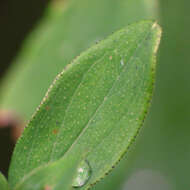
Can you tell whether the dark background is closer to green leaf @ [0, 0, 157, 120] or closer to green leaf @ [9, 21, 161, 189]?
green leaf @ [0, 0, 157, 120]

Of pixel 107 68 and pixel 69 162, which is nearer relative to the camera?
pixel 69 162

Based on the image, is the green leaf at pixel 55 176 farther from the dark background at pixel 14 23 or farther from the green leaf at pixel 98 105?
the dark background at pixel 14 23

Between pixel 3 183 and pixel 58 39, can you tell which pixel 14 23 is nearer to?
pixel 58 39

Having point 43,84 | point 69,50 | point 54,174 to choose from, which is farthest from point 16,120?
point 54,174

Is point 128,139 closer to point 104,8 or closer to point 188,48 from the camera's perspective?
point 104,8

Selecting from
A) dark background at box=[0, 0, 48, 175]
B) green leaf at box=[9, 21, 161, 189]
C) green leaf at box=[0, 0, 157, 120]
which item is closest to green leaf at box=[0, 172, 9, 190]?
green leaf at box=[9, 21, 161, 189]
